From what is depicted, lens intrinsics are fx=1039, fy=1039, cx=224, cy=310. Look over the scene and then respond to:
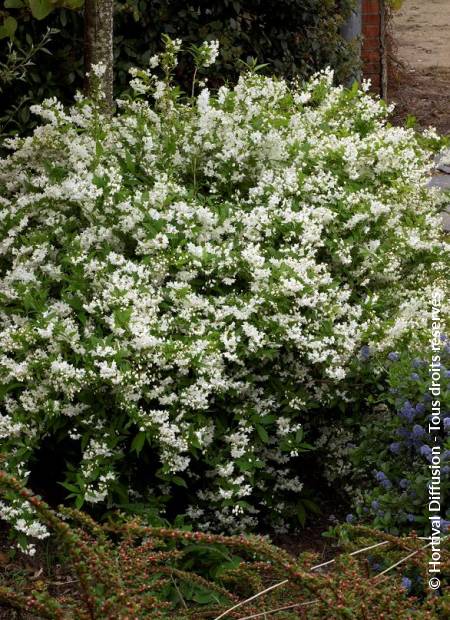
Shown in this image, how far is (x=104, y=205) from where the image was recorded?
4074mm

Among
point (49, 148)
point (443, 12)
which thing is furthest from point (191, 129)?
point (443, 12)

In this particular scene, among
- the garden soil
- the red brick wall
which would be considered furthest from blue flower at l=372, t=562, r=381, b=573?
the red brick wall

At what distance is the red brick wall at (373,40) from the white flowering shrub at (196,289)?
6021mm

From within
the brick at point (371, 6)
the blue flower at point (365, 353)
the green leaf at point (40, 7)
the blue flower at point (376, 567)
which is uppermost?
the green leaf at point (40, 7)

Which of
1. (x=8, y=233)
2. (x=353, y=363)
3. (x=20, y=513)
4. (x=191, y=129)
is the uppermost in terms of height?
(x=191, y=129)

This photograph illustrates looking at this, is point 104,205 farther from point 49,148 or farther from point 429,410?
point 429,410

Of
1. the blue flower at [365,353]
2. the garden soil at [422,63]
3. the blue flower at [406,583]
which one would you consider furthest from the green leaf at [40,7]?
the garden soil at [422,63]

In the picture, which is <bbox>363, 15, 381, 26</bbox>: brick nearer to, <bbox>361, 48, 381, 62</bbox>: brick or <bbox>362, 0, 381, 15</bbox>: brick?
<bbox>362, 0, 381, 15</bbox>: brick

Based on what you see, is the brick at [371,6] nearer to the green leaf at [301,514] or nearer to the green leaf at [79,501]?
the green leaf at [301,514]

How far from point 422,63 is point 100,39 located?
9576 mm

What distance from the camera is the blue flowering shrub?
3309mm

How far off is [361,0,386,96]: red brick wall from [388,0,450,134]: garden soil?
1.73 ft

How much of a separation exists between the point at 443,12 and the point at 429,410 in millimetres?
15729

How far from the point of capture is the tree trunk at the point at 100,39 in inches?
195
